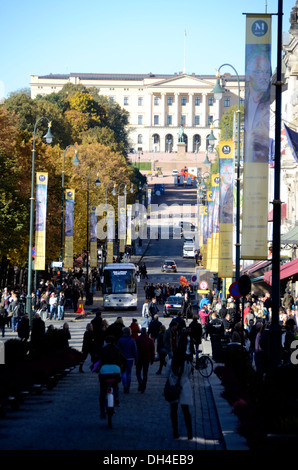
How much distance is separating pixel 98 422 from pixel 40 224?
27782mm

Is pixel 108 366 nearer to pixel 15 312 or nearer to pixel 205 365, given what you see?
pixel 205 365

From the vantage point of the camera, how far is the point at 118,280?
55.4 meters

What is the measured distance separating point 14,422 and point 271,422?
5259 millimetres

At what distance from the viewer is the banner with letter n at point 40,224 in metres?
42.9

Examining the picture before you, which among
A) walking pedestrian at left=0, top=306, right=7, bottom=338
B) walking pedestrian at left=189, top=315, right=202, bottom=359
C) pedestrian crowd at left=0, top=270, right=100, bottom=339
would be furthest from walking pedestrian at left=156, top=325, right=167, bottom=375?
walking pedestrian at left=0, top=306, right=7, bottom=338

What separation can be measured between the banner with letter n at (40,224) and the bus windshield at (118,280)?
1244cm

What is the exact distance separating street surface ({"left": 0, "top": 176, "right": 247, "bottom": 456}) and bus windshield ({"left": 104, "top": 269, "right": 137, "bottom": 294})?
30020 mm

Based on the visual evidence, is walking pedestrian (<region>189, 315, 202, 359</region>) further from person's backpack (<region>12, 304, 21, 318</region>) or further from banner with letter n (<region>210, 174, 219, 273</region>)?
banner with letter n (<region>210, 174, 219, 273</region>)

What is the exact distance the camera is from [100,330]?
2486 cm

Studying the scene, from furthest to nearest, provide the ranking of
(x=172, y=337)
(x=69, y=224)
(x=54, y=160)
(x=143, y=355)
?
(x=54, y=160)
(x=69, y=224)
(x=172, y=337)
(x=143, y=355)

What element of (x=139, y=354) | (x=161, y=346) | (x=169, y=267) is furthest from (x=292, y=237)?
(x=169, y=267)

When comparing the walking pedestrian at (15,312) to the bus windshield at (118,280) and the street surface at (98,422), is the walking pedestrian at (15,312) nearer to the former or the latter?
the bus windshield at (118,280)

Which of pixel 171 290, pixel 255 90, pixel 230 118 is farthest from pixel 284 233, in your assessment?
pixel 230 118

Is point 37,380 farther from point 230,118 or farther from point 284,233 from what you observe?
point 230,118
